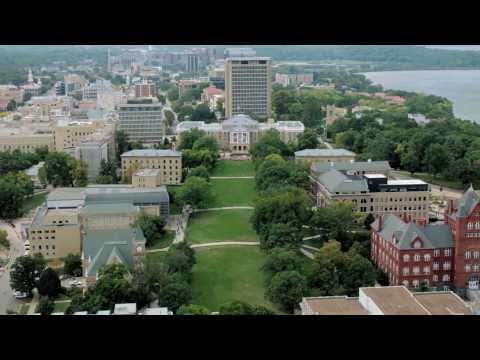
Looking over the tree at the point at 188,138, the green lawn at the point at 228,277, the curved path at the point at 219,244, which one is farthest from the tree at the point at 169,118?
the green lawn at the point at 228,277

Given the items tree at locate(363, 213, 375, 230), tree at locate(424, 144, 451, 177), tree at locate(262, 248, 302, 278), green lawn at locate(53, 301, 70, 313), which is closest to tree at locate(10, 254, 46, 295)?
green lawn at locate(53, 301, 70, 313)

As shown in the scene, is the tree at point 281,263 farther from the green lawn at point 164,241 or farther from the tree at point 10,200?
the tree at point 10,200

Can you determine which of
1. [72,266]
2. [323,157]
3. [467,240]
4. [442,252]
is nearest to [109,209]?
[72,266]

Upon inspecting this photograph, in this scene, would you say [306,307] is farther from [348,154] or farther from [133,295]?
[348,154]

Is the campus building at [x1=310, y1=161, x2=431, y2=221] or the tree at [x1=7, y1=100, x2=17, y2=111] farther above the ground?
the tree at [x1=7, y1=100, x2=17, y2=111]

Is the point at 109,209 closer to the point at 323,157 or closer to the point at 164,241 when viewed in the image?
the point at 164,241

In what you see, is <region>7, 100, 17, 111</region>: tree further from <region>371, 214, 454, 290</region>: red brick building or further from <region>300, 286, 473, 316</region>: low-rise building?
<region>300, 286, 473, 316</region>: low-rise building
